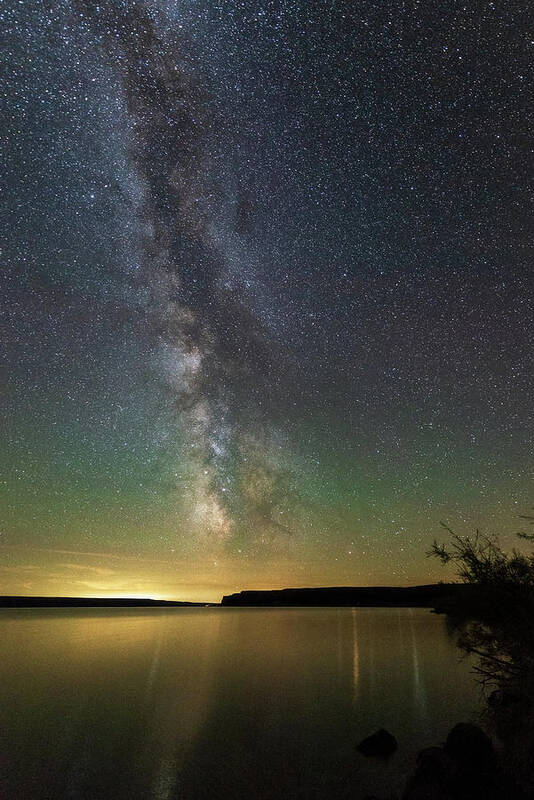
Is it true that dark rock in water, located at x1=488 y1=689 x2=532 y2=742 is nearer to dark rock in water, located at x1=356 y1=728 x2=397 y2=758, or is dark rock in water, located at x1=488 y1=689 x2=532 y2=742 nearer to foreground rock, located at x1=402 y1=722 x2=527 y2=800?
foreground rock, located at x1=402 y1=722 x2=527 y2=800

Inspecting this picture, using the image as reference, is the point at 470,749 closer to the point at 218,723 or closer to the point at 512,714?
the point at 512,714

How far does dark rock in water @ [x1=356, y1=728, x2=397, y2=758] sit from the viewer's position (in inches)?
640

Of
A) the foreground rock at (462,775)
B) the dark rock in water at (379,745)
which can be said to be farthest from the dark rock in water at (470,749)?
the dark rock in water at (379,745)

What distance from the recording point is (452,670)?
37438 mm

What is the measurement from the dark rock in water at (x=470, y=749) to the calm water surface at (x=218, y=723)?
1828 millimetres

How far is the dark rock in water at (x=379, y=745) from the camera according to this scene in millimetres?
16255

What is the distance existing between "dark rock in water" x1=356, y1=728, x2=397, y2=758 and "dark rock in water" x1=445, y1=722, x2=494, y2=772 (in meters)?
4.17

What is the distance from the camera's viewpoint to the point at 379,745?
1656 centimetres

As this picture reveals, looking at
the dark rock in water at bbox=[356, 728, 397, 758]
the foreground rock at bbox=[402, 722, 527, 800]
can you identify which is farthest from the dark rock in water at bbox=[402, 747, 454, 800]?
the dark rock in water at bbox=[356, 728, 397, 758]

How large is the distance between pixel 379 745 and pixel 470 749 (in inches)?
210

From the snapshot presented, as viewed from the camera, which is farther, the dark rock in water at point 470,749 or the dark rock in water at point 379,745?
the dark rock in water at point 379,745

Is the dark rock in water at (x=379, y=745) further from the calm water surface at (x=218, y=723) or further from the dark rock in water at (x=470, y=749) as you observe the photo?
the dark rock in water at (x=470, y=749)

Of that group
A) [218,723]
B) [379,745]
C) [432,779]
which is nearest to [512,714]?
[432,779]

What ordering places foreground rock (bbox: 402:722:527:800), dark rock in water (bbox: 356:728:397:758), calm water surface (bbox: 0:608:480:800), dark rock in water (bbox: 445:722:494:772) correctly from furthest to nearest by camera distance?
dark rock in water (bbox: 356:728:397:758), calm water surface (bbox: 0:608:480:800), dark rock in water (bbox: 445:722:494:772), foreground rock (bbox: 402:722:527:800)
